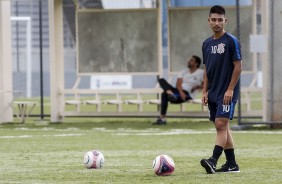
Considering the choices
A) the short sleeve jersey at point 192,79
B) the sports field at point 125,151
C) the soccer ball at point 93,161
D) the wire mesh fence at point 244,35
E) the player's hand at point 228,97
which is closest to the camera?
the sports field at point 125,151

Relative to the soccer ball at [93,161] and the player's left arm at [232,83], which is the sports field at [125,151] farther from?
the player's left arm at [232,83]

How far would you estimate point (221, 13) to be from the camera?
11.3m

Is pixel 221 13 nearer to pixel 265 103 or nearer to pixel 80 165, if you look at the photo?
pixel 80 165

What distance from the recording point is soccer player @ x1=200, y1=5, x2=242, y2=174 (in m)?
11.3

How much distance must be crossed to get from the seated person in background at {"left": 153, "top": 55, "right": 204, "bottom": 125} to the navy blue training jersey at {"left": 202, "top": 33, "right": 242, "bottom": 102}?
453 inches

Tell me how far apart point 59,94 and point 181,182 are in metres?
15.0

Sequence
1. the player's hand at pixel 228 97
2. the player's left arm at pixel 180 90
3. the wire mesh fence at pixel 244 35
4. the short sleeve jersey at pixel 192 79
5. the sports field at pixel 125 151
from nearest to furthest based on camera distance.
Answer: the sports field at pixel 125 151, the player's hand at pixel 228 97, the wire mesh fence at pixel 244 35, the player's left arm at pixel 180 90, the short sleeve jersey at pixel 192 79

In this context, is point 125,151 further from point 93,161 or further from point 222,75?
point 222,75

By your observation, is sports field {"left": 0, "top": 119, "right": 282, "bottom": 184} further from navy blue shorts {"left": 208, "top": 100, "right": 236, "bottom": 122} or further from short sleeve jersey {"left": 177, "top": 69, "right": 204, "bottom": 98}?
short sleeve jersey {"left": 177, "top": 69, "right": 204, "bottom": 98}

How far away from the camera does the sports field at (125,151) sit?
10.8 metres

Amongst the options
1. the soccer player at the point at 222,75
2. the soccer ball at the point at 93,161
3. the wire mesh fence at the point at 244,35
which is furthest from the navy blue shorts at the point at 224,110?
the wire mesh fence at the point at 244,35

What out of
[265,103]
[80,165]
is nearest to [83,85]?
[265,103]

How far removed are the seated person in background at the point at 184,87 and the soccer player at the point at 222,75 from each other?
1150cm

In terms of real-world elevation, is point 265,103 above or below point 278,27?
below
